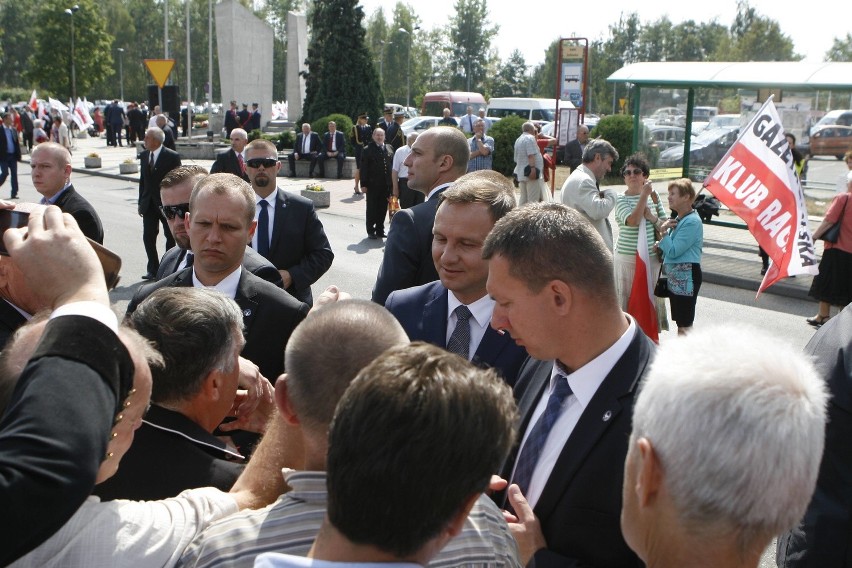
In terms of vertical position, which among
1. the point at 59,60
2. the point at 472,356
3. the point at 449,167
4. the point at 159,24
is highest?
the point at 159,24

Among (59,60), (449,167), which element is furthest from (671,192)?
(59,60)

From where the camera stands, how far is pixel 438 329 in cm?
356

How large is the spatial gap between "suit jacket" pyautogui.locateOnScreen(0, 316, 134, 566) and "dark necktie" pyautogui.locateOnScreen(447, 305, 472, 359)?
6.99ft

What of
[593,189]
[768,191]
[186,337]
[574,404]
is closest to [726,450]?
[574,404]

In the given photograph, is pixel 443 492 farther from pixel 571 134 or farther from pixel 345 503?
pixel 571 134

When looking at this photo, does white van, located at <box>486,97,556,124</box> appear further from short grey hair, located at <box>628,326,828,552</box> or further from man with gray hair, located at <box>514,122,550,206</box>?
short grey hair, located at <box>628,326,828,552</box>

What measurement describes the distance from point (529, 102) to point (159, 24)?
79.2 m

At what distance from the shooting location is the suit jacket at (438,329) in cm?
329

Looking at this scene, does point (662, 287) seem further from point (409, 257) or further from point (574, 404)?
point (574, 404)

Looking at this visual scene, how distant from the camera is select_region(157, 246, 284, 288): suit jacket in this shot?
460cm

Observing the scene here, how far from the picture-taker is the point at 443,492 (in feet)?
4.69

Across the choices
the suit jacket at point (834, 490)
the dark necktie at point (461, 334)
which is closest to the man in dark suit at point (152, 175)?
the dark necktie at point (461, 334)

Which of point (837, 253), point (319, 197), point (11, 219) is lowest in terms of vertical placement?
point (319, 197)

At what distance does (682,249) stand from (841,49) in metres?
90.2
